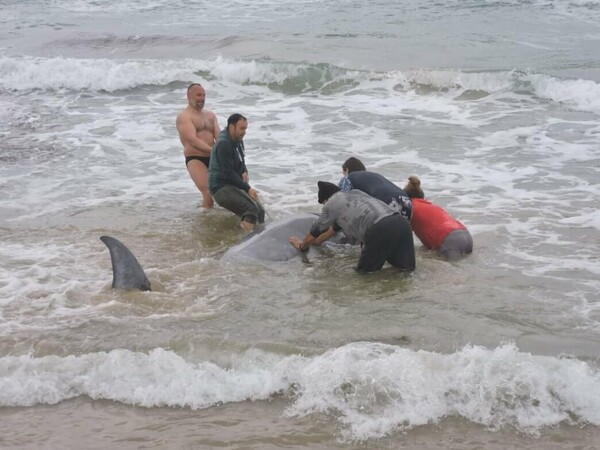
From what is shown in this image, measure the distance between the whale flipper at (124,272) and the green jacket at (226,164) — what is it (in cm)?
203

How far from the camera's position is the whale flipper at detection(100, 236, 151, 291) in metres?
6.46

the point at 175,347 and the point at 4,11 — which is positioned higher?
the point at 4,11

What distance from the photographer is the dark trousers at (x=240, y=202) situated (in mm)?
8219

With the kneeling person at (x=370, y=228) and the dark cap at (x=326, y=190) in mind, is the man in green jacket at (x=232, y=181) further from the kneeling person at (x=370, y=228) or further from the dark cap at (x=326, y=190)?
the kneeling person at (x=370, y=228)

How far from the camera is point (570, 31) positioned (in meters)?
20.8

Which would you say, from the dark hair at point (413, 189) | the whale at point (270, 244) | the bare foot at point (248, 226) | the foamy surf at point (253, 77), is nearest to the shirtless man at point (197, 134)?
the bare foot at point (248, 226)

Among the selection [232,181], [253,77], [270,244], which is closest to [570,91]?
[253,77]

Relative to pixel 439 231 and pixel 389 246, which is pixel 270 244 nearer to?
pixel 389 246

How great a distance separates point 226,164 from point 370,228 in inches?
90.2

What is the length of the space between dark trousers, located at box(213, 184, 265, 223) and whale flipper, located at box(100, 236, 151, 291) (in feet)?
6.46

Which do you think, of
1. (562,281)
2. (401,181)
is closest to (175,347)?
(562,281)

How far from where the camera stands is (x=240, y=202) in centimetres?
823

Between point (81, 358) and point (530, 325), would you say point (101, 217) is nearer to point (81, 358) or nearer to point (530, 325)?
point (81, 358)

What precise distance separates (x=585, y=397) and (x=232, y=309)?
2955 mm
